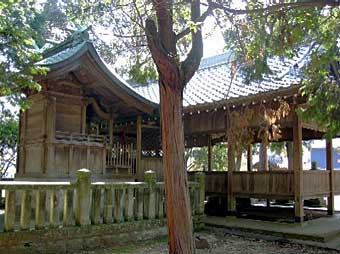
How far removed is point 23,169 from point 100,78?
3.48 m

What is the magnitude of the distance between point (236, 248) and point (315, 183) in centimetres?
476

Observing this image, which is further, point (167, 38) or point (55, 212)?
point (55, 212)

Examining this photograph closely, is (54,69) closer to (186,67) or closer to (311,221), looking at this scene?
(186,67)

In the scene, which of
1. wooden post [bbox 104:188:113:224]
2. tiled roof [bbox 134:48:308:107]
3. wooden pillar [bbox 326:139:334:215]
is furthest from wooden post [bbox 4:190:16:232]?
wooden pillar [bbox 326:139:334:215]

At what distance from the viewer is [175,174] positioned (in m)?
5.06

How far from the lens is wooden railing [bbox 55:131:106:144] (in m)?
10.4

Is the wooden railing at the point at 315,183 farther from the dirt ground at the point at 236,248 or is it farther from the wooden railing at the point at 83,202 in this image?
the wooden railing at the point at 83,202

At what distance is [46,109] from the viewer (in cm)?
1024

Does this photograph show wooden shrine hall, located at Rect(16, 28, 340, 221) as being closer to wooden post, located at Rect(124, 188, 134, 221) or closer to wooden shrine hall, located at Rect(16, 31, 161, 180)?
wooden shrine hall, located at Rect(16, 31, 161, 180)

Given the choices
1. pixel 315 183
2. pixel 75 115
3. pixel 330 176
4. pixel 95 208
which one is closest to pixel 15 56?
pixel 75 115

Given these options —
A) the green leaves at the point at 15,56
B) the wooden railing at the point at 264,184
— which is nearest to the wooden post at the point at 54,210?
the green leaves at the point at 15,56

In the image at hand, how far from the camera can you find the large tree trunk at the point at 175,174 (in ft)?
16.3

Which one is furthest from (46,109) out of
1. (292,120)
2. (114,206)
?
(292,120)

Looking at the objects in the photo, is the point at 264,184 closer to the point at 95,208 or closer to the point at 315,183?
the point at 315,183
